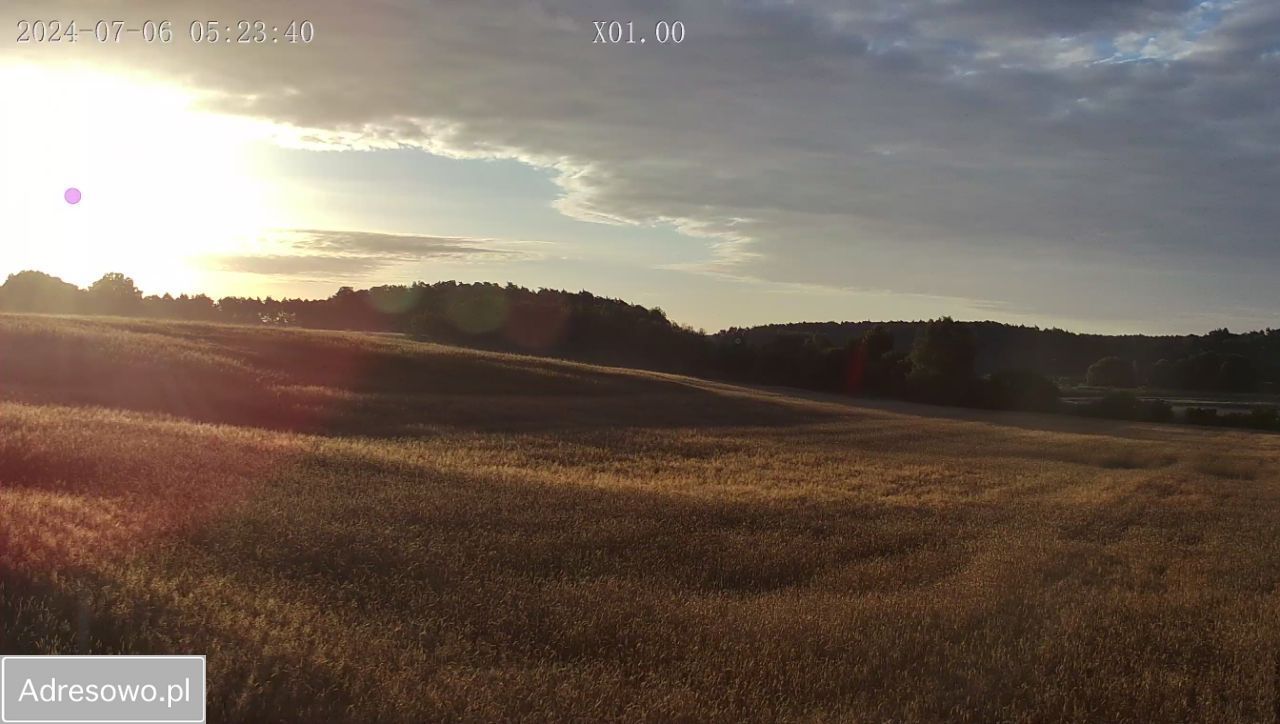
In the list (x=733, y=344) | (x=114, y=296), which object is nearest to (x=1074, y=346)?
(x=733, y=344)

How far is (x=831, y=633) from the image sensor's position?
913cm

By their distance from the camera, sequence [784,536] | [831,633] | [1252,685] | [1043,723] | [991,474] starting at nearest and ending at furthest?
[1043,723], [1252,685], [831,633], [784,536], [991,474]

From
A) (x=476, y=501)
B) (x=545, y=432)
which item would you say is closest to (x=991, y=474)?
(x=545, y=432)

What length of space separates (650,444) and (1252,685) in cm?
2324

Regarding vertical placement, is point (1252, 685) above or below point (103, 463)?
below

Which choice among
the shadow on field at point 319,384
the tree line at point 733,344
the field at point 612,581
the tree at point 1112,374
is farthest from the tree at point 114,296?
the tree at point 1112,374

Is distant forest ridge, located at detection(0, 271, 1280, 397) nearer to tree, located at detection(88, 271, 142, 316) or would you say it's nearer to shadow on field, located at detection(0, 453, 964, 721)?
tree, located at detection(88, 271, 142, 316)

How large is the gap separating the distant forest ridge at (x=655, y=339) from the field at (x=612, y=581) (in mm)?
64651

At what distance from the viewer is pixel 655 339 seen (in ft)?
330

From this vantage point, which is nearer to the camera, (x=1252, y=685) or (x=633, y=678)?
(x=633, y=678)

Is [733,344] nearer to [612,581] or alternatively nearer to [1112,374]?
[1112,374]

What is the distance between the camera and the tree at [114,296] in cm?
8538

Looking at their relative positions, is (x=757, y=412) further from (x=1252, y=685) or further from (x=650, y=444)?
(x=1252, y=685)

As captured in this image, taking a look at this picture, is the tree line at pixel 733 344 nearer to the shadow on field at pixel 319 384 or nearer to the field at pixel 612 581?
the shadow on field at pixel 319 384
